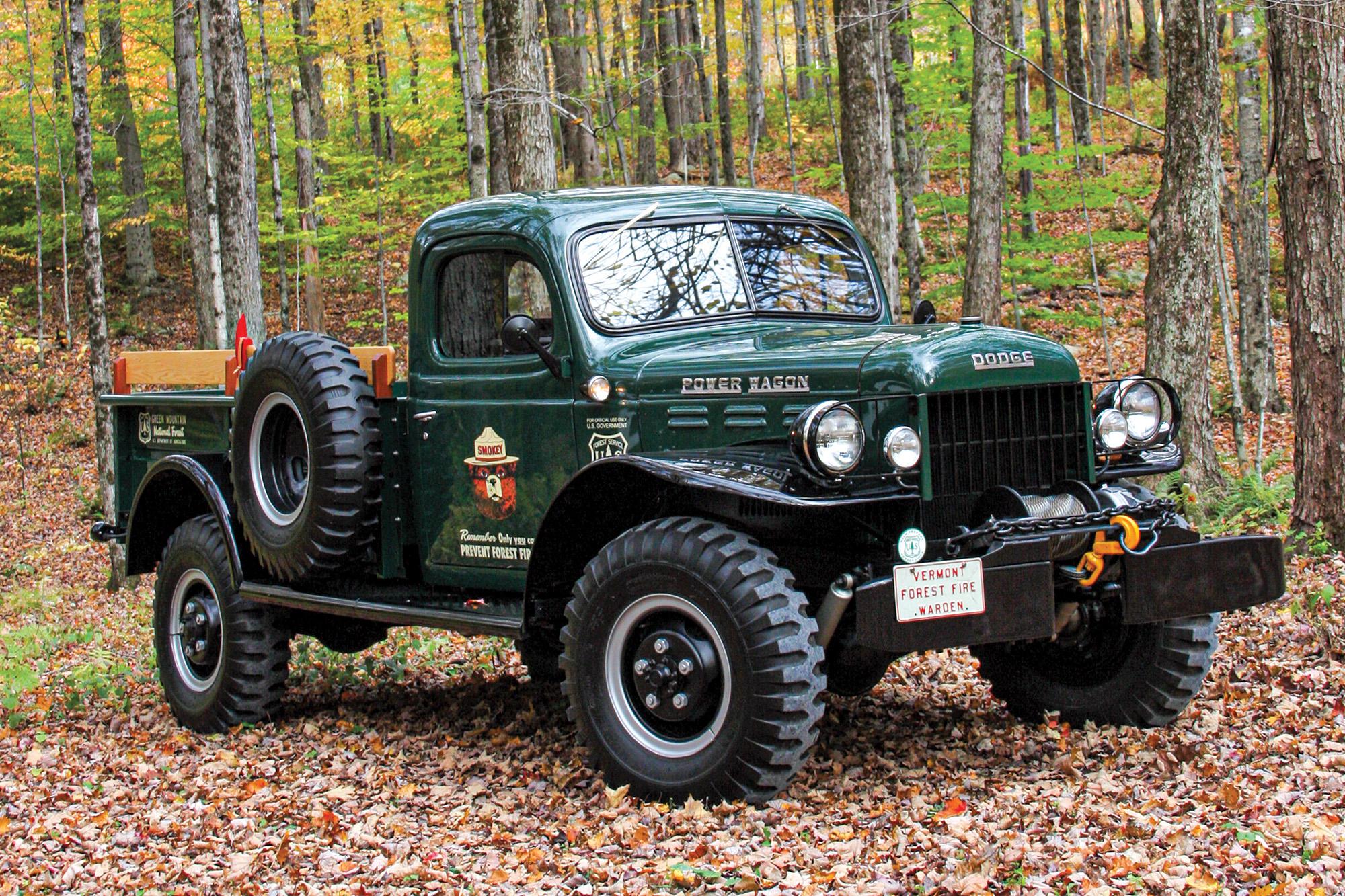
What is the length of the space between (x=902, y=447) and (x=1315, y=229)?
14.6ft

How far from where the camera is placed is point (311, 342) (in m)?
6.03

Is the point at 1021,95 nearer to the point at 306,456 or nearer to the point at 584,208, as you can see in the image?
the point at 584,208

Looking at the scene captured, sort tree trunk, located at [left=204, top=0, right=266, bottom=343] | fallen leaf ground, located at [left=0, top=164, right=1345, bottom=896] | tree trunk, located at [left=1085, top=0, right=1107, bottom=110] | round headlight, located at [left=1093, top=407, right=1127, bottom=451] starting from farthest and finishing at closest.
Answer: tree trunk, located at [left=1085, top=0, right=1107, bottom=110] → tree trunk, located at [left=204, top=0, right=266, bottom=343] → round headlight, located at [left=1093, top=407, right=1127, bottom=451] → fallen leaf ground, located at [left=0, top=164, right=1345, bottom=896]

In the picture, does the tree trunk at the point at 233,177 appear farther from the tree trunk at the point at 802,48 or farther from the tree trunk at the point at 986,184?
the tree trunk at the point at 802,48

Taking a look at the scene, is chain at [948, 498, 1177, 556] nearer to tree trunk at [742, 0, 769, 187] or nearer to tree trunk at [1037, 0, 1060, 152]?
tree trunk at [1037, 0, 1060, 152]

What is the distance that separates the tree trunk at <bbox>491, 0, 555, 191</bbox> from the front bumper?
22.4 feet

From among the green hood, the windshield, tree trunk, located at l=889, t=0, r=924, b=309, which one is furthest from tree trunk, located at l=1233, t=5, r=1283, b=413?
the green hood

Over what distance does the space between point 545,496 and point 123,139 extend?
21851mm

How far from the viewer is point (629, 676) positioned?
4.95 meters

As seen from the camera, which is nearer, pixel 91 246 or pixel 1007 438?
pixel 1007 438

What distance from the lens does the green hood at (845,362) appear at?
Result: 4.65 meters

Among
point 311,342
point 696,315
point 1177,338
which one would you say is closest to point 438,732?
point 311,342

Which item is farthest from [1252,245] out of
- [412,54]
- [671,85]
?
[412,54]

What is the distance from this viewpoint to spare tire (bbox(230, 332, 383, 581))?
5859 mm
